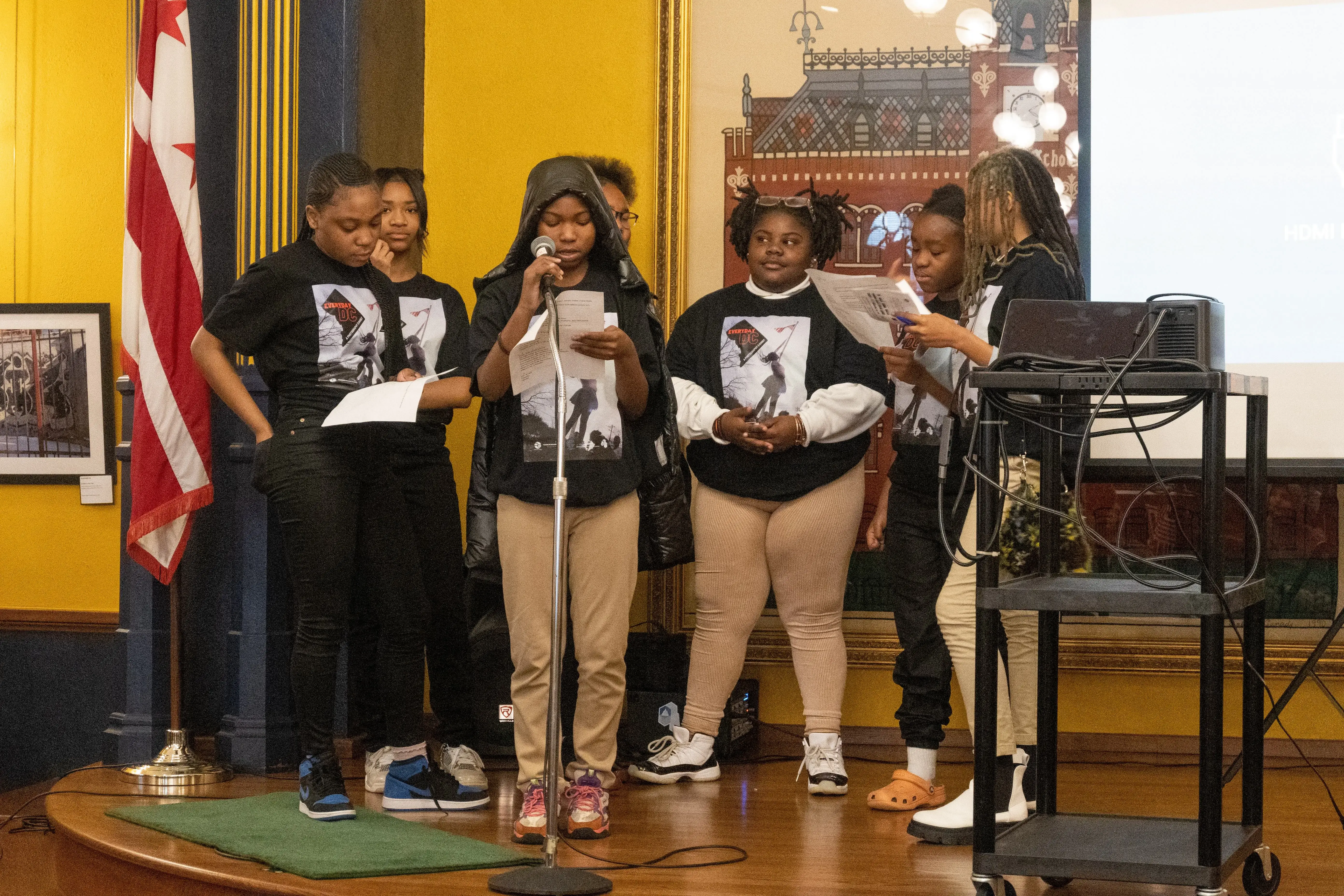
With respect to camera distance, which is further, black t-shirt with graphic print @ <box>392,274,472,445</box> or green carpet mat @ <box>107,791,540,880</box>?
black t-shirt with graphic print @ <box>392,274,472,445</box>

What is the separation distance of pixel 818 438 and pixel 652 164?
53.4 inches

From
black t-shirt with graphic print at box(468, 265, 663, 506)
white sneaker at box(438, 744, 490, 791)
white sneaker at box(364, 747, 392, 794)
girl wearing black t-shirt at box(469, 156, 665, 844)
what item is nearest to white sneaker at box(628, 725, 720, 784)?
white sneaker at box(438, 744, 490, 791)

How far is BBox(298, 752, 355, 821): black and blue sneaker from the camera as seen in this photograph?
2906 mm

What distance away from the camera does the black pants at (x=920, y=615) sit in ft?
10.2

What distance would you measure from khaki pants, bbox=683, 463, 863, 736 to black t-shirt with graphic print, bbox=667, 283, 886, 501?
46mm

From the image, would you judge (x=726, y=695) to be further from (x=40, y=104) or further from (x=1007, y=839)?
(x=40, y=104)

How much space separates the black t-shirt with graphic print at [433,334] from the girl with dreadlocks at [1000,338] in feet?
4.17

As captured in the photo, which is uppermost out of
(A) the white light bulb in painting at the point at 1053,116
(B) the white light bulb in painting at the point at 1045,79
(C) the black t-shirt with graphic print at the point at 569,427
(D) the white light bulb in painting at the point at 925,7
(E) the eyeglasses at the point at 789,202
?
(D) the white light bulb in painting at the point at 925,7

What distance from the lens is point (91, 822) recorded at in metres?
2.97

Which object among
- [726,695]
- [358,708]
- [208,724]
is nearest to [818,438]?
[726,695]

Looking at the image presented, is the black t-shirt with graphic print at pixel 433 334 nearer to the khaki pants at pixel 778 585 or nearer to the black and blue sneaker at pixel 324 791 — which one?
the khaki pants at pixel 778 585

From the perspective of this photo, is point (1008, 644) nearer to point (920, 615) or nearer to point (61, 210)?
point (920, 615)

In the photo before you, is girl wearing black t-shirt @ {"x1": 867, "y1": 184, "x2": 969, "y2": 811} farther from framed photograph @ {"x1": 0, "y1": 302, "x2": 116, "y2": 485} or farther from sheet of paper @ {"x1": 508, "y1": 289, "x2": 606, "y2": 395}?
framed photograph @ {"x1": 0, "y1": 302, "x2": 116, "y2": 485}

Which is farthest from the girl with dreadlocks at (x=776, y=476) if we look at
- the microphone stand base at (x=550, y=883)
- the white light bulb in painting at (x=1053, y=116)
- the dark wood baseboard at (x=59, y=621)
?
the dark wood baseboard at (x=59, y=621)
